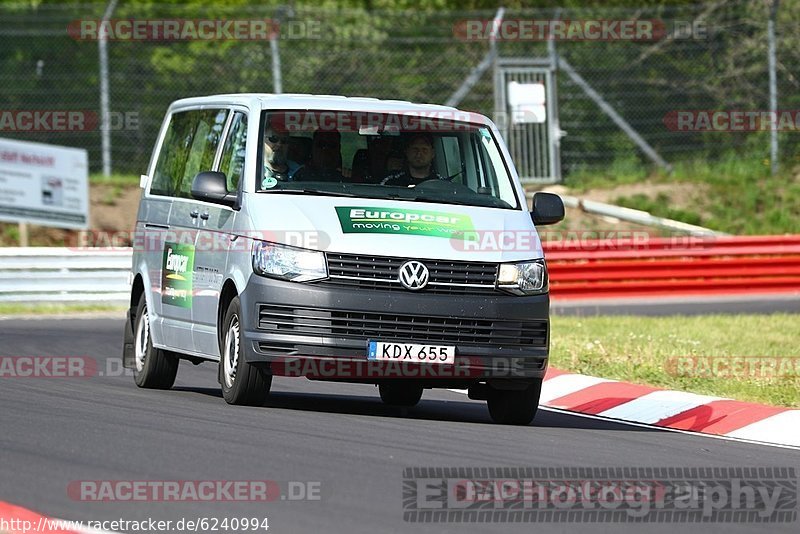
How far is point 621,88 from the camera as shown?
26.2 metres

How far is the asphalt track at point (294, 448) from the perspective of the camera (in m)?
6.49

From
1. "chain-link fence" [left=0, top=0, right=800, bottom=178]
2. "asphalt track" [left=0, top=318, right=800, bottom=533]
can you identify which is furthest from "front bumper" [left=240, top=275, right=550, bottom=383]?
"chain-link fence" [left=0, top=0, right=800, bottom=178]

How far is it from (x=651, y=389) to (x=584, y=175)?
51.1 ft

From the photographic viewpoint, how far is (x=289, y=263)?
9.62 m

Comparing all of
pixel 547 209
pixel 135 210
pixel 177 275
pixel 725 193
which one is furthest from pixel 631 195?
pixel 177 275

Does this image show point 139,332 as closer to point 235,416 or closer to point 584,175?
point 235,416

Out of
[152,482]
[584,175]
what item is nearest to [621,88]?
[584,175]

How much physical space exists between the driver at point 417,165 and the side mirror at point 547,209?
26.3 inches

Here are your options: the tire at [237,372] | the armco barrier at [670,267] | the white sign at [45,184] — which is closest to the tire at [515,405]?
the tire at [237,372]

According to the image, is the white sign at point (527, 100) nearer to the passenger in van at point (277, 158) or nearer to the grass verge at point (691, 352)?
the grass verge at point (691, 352)

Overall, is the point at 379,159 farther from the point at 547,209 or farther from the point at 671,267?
the point at 671,267

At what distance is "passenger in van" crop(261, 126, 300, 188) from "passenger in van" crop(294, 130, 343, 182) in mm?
68

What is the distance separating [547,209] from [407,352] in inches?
66.2

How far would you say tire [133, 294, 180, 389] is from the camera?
463 inches
